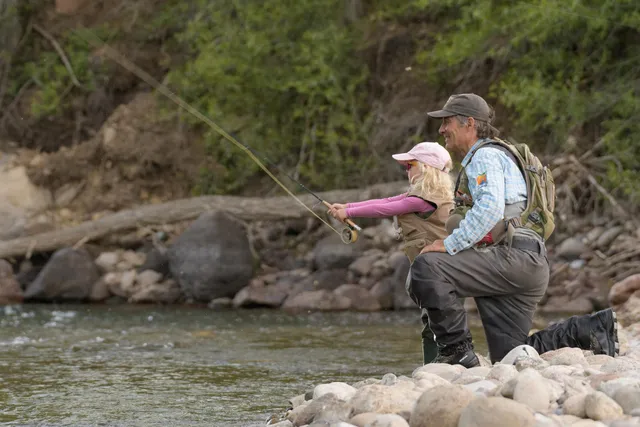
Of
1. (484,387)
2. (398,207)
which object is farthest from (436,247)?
(484,387)

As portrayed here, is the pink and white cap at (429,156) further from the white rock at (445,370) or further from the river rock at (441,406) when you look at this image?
the river rock at (441,406)

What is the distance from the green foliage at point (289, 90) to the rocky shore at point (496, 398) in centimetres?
947

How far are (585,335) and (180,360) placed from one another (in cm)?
314

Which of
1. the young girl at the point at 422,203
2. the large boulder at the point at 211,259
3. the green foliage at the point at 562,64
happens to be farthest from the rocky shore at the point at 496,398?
the large boulder at the point at 211,259

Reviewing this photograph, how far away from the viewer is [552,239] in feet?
39.9

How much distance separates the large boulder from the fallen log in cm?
63

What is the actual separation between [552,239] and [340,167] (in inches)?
123

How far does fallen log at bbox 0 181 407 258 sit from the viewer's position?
13.1 m

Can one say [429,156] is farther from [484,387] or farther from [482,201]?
[484,387]

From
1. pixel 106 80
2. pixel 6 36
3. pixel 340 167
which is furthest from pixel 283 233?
pixel 6 36

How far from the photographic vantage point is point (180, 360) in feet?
24.3

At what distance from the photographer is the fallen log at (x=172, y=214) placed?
13117 mm

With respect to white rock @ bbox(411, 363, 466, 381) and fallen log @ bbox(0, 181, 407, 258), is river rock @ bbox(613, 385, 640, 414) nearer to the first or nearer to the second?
white rock @ bbox(411, 363, 466, 381)

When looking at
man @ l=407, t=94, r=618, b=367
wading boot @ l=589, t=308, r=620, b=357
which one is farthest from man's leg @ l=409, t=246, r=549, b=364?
wading boot @ l=589, t=308, r=620, b=357
